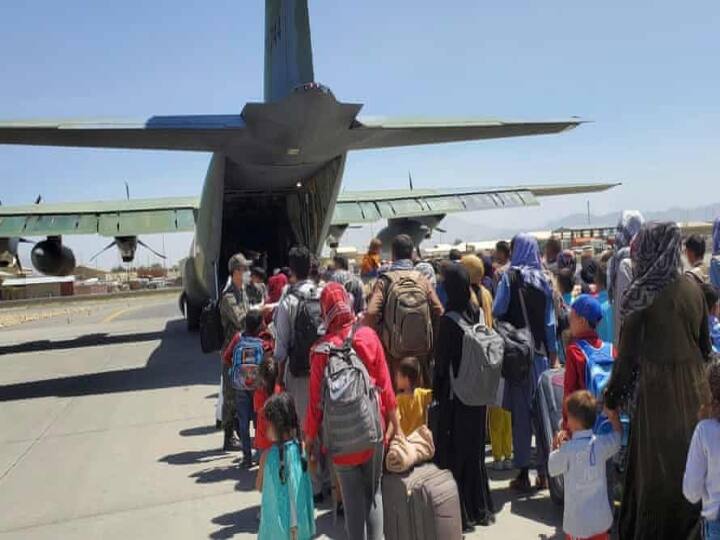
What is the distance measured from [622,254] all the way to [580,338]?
122cm

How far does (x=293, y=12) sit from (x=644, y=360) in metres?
8.60

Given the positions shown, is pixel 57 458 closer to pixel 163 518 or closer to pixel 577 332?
pixel 163 518

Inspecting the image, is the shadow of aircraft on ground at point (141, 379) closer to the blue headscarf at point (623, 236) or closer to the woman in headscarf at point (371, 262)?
the woman in headscarf at point (371, 262)

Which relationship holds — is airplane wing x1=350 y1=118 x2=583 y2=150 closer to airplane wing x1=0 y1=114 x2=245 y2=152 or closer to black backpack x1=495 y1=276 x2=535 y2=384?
airplane wing x1=0 y1=114 x2=245 y2=152

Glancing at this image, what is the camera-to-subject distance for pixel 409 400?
393cm

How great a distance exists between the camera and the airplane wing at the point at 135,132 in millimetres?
7914

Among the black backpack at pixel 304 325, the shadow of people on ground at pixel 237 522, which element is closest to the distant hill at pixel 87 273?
the shadow of people on ground at pixel 237 522

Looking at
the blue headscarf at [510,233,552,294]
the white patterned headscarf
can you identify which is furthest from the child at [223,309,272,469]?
the white patterned headscarf

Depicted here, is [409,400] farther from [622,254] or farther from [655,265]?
[622,254]

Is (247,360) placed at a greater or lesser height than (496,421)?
greater

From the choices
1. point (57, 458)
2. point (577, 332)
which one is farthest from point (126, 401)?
point (577, 332)

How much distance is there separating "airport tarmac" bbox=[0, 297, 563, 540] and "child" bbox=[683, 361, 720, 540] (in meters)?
1.52

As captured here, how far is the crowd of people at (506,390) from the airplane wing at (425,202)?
12447 mm

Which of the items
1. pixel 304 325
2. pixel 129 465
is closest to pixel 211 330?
pixel 129 465
